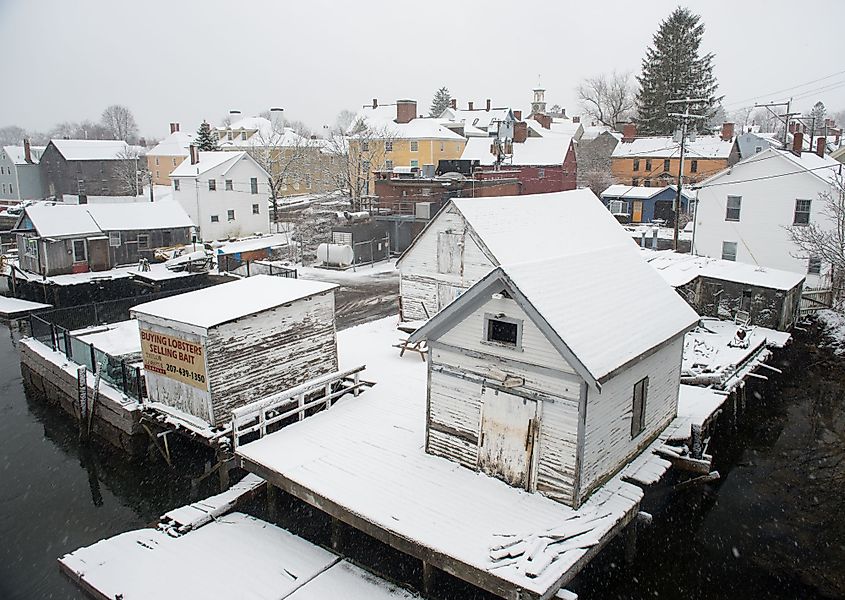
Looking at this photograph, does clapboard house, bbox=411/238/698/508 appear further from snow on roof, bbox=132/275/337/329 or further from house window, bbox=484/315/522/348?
snow on roof, bbox=132/275/337/329

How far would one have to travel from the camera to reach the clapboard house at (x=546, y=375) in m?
12.0

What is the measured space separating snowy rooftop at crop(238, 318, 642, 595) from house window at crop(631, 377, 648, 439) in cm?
167

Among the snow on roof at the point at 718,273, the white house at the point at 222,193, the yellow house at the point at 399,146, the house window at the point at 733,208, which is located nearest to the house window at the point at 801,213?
the house window at the point at 733,208

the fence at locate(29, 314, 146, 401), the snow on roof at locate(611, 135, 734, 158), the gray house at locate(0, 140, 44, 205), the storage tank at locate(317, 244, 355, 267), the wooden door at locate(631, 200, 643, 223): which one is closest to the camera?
the fence at locate(29, 314, 146, 401)

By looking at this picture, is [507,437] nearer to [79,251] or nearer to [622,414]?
[622,414]

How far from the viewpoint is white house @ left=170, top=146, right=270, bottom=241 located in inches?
1943

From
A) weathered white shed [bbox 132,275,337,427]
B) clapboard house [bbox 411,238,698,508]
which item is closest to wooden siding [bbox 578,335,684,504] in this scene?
clapboard house [bbox 411,238,698,508]

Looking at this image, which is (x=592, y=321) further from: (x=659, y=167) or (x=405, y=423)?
(x=659, y=167)

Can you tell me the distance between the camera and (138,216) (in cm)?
4112

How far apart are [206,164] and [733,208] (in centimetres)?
3796

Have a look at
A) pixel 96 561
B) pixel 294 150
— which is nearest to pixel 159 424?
pixel 96 561

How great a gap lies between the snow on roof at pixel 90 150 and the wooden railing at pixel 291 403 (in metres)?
60.1

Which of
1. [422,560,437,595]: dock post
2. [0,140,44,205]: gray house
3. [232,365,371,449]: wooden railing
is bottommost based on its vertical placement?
[422,560,437,595]: dock post

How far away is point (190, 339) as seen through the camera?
631 inches
